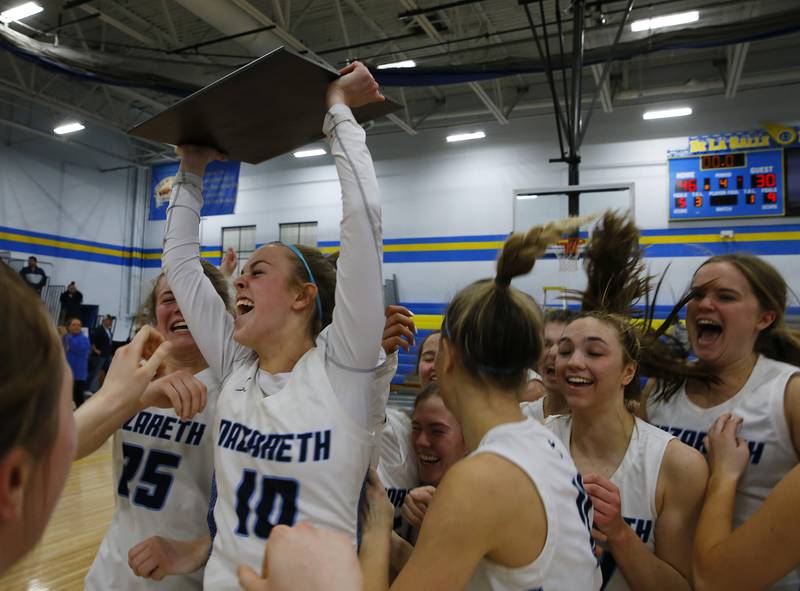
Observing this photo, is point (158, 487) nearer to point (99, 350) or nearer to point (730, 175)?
point (730, 175)

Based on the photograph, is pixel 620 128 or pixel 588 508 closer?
pixel 588 508

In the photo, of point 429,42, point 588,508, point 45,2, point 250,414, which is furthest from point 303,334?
point 45,2

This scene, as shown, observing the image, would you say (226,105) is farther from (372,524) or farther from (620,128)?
(620,128)

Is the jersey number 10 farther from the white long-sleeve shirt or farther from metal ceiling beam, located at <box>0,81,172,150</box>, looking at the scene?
metal ceiling beam, located at <box>0,81,172,150</box>

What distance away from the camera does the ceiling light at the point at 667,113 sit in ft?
33.7

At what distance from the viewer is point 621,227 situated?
2.43 meters

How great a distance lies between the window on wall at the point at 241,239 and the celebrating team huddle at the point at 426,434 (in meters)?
12.5

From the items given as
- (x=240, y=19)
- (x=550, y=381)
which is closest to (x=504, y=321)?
(x=550, y=381)

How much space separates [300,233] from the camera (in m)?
13.7

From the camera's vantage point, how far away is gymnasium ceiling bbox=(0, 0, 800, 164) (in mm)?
8016

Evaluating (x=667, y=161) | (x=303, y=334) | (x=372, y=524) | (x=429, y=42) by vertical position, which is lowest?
(x=372, y=524)

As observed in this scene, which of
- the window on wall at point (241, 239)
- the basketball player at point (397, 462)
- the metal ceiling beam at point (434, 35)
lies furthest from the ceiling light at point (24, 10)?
the basketball player at point (397, 462)

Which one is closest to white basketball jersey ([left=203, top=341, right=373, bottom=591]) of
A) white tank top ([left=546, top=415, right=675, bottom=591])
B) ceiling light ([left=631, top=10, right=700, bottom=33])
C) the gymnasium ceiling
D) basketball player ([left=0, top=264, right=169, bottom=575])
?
basketball player ([left=0, top=264, right=169, bottom=575])

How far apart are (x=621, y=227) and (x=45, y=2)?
11943mm
